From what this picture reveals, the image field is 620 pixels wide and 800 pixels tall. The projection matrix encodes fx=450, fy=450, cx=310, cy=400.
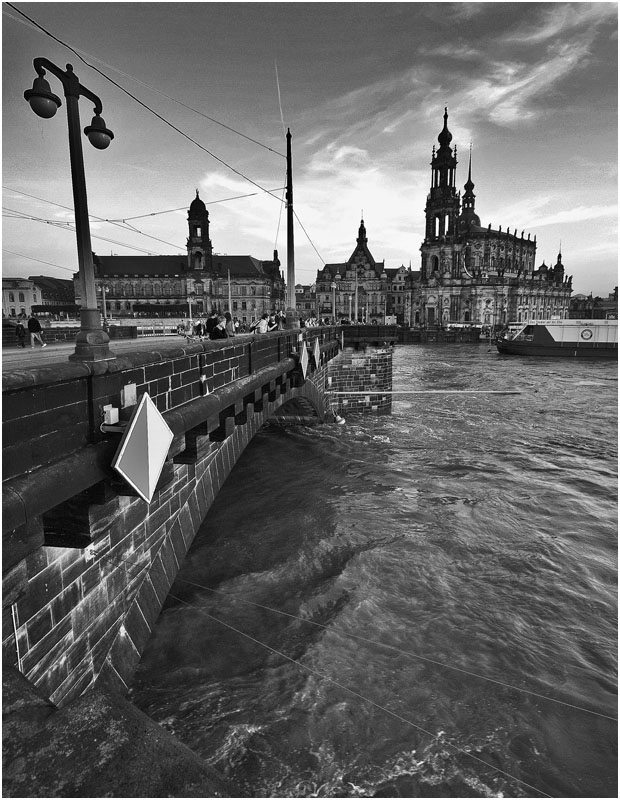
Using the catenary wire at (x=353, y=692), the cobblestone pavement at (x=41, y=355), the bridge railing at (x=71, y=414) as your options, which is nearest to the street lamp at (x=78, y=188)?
the bridge railing at (x=71, y=414)

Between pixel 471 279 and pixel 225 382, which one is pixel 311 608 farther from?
pixel 471 279

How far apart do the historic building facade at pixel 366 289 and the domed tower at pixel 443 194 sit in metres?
12.8

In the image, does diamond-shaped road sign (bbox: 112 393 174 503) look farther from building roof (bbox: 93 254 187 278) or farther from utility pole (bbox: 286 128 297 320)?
building roof (bbox: 93 254 187 278)

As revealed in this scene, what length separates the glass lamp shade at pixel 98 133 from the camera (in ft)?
16.8

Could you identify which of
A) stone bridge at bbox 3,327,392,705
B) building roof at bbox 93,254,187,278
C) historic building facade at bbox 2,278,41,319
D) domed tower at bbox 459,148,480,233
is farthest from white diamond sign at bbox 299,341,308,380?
domed tower at bbox 459,148,480,233

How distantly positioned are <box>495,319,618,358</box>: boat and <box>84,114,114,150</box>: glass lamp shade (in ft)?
216

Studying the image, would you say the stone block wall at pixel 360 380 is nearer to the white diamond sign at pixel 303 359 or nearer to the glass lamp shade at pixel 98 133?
the white diamond sign at pixel 303 359

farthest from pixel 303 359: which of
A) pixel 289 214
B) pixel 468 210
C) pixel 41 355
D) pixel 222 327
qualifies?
pixel 468 210

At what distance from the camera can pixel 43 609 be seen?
12.1ft

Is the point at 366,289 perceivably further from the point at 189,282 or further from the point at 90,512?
the point at 90,512

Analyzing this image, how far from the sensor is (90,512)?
13.3 feet

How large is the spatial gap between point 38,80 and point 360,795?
26.7 ft

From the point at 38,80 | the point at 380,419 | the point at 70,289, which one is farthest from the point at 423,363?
the point at 70,289

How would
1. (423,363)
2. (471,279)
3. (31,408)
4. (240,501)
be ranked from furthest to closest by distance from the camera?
(471,279) < (423,363) < (240,501) < (31,408)
